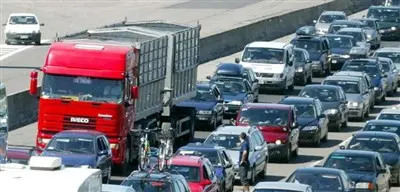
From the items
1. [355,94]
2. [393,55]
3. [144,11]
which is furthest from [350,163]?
[144,11]

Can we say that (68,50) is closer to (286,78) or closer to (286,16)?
(286,78)

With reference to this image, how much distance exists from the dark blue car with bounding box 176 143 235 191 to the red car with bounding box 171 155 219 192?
117cm

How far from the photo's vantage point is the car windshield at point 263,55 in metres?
54.9

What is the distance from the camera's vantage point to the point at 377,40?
233ft

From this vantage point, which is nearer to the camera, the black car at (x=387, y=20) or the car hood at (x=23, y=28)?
the car hood at (x=23, y=28)

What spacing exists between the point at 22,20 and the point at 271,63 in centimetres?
2142

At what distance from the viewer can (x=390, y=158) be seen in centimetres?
3803

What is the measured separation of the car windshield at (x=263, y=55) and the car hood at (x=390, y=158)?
1667cm

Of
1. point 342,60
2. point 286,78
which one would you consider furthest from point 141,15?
point 286,78

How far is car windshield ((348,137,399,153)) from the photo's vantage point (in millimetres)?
38594

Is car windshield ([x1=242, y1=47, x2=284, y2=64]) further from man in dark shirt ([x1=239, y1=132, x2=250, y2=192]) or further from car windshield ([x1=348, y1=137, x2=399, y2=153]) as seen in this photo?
man in dark shirt ([x1=239, y1=132, x2=250, y2=192])

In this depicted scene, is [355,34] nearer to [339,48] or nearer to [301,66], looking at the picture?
[339,48]

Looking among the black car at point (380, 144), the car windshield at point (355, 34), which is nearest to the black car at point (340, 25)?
the car windshield at point (355, 34)

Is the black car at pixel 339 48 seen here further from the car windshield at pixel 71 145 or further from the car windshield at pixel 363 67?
the car windshield at pixel 71 145
